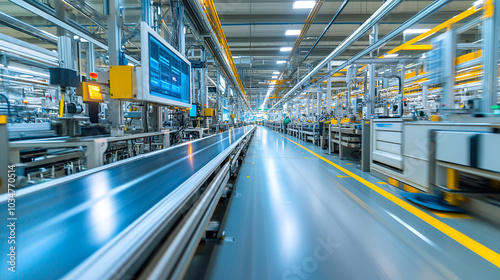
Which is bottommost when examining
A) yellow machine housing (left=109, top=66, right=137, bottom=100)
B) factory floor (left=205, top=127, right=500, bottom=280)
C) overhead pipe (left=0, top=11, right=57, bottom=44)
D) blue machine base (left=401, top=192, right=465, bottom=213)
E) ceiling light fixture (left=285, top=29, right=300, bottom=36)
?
factory floor (left=205, top=127, right=500, bottom=280)

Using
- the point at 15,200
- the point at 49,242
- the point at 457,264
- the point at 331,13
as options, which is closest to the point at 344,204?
the point at 457,264

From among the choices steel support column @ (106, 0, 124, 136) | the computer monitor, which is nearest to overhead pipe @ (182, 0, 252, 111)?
the computer monitor

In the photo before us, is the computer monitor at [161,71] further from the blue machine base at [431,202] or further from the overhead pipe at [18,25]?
the overhead pipe at [18,25]

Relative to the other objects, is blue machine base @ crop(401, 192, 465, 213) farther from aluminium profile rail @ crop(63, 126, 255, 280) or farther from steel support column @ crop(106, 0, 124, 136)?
steel support column @ crop(106, 0, 124, 136)

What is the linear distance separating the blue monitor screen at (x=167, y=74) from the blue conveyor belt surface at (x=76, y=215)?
1.52 meters

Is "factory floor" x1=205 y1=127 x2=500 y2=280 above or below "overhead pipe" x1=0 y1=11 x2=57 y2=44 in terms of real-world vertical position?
below

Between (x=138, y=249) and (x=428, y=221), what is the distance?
2210mm

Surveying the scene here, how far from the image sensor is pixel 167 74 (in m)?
2.71

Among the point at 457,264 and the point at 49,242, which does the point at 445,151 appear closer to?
the point at 457,264

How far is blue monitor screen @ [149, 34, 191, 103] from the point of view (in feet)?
7.64

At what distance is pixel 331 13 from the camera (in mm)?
6105

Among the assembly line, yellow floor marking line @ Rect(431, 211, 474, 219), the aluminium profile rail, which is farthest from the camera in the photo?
yellow floor marking line @ Rect(431, 211, 474, 219)

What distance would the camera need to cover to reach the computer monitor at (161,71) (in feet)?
7.14

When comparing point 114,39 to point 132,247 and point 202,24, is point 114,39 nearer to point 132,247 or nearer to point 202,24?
point 202,24
